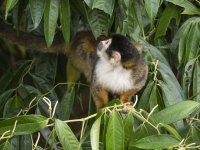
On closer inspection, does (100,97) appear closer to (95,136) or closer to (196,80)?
(196,80)

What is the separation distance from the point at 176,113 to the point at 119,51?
504 mm

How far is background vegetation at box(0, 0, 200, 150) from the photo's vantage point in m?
1.85

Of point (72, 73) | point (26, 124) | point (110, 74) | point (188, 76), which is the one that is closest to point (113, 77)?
point (110, 74)

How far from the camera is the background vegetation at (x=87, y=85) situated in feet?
6.07

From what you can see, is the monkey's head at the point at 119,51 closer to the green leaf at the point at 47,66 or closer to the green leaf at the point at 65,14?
the green leaf at the point at 65,14

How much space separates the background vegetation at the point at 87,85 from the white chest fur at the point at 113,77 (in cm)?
11

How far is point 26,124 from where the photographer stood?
6.08 feet

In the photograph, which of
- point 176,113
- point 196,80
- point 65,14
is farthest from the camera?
point 196,80

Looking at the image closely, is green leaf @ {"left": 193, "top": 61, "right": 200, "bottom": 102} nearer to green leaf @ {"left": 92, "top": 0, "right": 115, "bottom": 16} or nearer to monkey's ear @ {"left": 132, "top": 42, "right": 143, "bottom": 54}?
monkey's ear @ {"left": 132, "top": 42, "right": 143, "bottom": 54}

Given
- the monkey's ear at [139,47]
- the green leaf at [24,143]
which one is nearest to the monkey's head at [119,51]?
the monkey's ear at [139,47]

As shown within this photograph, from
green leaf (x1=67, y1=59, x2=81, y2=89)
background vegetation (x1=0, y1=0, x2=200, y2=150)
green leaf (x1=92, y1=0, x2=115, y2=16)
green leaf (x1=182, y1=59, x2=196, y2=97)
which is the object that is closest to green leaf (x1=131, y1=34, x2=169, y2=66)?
background vegetation (x1=0, y1=0, x2=200, y2=150)

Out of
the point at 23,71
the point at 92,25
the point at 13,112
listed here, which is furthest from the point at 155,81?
the point at 23,71

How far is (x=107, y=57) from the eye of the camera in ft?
8.18

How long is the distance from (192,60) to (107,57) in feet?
1.25
